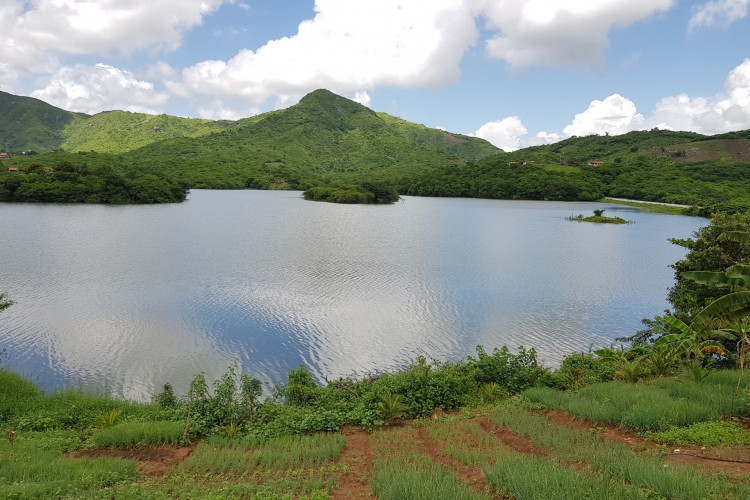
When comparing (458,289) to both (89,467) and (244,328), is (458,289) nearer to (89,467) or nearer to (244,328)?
(244,328)

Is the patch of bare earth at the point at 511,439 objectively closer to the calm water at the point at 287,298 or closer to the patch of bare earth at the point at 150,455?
the patch of bare earth at the point at 150,455

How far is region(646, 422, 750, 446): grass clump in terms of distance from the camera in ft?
25.6

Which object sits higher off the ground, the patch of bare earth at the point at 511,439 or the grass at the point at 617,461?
the grass at the point at 617,461

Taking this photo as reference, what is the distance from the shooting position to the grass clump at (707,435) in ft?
25.6

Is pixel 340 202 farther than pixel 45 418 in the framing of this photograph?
Yes

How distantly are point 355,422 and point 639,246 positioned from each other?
49.9 m

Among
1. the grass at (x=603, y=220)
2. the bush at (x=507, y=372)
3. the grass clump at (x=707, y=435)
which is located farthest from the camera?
the grass at (x=603, y=220)

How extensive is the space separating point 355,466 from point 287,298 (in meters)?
18.2

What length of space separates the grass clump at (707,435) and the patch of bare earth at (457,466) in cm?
383

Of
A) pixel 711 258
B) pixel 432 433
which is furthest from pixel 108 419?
pixel 711 258

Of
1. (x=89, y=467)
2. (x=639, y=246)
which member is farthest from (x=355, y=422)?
(x=639, y=246)

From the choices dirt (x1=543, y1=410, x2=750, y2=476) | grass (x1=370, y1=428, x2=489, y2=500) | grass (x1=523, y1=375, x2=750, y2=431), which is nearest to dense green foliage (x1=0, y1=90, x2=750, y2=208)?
grass (x1=523, y1=375, x2=750, y2=431)

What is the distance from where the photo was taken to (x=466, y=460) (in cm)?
777

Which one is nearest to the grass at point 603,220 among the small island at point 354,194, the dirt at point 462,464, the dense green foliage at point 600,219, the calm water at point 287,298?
the dense green foliage at point 600,219
